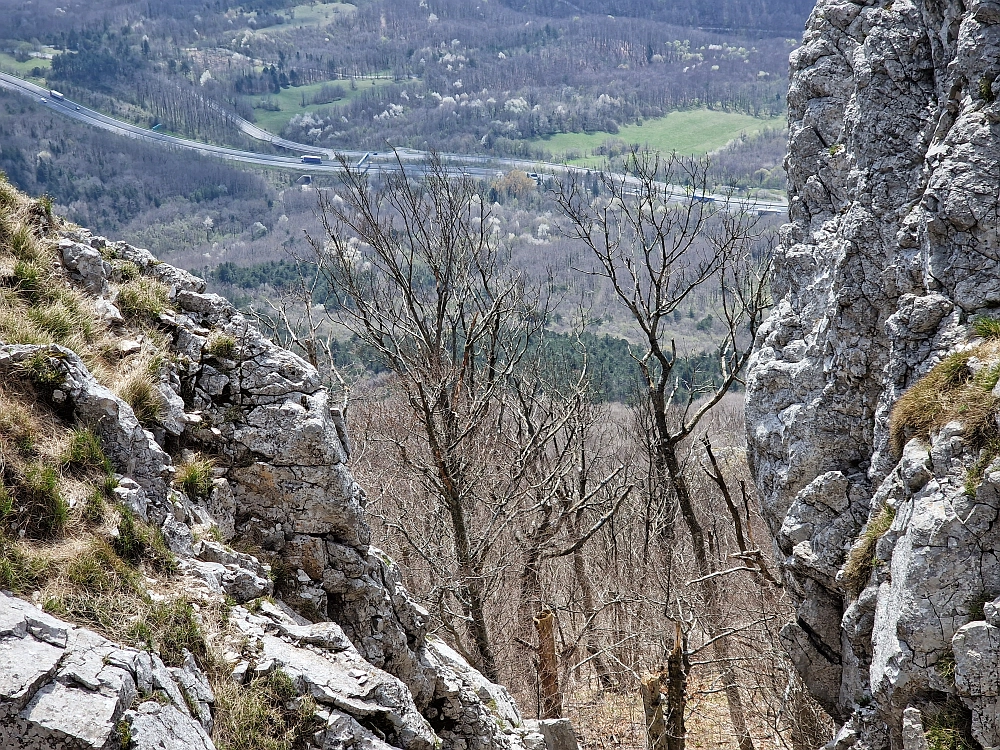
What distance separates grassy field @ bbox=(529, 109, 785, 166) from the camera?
131375 mm

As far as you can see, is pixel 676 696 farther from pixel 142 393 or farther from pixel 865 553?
pixel 142 393

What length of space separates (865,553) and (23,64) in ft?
596

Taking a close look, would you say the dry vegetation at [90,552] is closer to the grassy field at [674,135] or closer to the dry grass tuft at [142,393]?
the dry grass tuft at [142,393]

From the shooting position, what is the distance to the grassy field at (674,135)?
431 ft

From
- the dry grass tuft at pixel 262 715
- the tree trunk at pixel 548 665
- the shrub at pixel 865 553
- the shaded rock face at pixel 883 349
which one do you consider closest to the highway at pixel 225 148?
the shaded rock face at pixel 883 349

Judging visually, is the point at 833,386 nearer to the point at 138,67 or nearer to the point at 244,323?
the point at 244,323

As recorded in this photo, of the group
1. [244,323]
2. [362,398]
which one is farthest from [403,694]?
[362,398]

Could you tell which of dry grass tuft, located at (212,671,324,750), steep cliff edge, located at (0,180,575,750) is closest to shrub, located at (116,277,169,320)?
steep cliff edge, located at (0,180,575,750)

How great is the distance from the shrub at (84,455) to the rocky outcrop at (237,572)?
0.18 meters

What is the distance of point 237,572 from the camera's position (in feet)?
23.0

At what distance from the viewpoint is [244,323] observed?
8445mm

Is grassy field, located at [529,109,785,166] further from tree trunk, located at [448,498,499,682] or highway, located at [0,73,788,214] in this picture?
tree trunk, located at [448,498,499,682]

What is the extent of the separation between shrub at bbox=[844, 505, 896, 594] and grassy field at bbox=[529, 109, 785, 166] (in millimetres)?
116515

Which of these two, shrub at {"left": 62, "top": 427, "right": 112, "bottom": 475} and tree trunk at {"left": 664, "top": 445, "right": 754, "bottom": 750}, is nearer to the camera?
shrub at {"left": 62, "top": 427, "right": 112, "bottom": 475}
